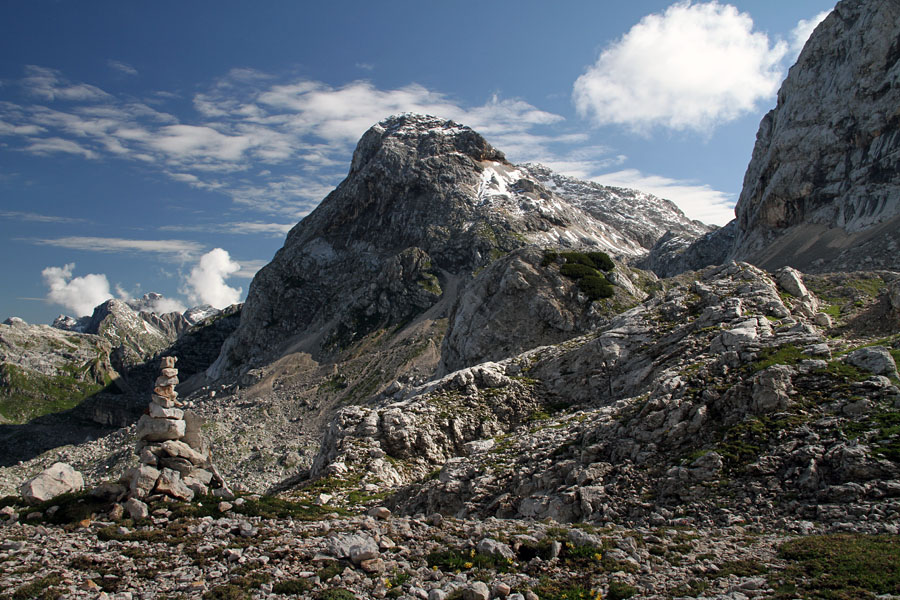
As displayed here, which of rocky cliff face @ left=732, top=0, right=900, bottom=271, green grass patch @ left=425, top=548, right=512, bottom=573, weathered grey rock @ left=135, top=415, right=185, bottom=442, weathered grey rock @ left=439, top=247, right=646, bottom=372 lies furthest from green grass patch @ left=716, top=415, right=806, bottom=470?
rocky cliff face @ left=732, top=0, right=900, bottom=271

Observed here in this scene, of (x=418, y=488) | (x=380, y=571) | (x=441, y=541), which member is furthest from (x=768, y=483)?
(x=418, y=488)

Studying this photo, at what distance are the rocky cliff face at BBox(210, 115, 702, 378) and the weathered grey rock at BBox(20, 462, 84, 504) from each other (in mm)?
110755

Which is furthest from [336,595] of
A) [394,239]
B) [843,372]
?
[394,239]

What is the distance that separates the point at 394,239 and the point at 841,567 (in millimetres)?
153465

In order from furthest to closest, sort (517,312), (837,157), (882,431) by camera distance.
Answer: (837,157) < (517,312) < (882,431)

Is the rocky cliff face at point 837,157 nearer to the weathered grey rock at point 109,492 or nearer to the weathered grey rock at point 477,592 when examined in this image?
the weathered grey rock at point 477,592

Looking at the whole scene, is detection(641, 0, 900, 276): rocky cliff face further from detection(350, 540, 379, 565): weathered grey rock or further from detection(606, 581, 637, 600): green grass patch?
detection(350, 540, 379, 565): weathered grey rock

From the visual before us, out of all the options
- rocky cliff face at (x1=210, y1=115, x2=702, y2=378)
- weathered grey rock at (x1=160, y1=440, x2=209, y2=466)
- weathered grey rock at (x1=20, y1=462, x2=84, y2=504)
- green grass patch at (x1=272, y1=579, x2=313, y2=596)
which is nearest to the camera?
green grass patch at (x1=272, y1=579, x2=313, y2=596)

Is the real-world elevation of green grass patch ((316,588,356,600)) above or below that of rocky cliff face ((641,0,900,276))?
below

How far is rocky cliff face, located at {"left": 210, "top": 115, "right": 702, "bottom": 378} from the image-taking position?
133750 millimetres

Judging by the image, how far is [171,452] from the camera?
16.8m

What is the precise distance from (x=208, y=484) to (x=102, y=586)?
6.73 m

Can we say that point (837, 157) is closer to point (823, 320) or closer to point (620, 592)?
point (823, 320)

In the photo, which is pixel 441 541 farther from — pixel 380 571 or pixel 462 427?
pixel 462 427
